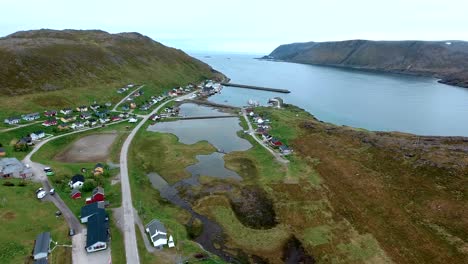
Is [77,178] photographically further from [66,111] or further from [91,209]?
[66,111]

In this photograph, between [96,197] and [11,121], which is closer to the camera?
[96,197]

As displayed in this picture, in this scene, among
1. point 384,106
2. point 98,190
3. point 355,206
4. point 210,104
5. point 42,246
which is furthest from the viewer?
point 384,106

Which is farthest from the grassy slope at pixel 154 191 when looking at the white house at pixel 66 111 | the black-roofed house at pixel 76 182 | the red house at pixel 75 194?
the white house at pixel 66 111

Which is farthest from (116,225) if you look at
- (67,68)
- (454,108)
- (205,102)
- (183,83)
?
(454,108)

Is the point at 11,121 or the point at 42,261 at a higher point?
the point at 11,121

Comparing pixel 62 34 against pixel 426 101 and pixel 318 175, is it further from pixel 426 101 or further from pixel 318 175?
pixel 426 101

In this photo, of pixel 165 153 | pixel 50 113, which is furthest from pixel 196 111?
pixel 50 113

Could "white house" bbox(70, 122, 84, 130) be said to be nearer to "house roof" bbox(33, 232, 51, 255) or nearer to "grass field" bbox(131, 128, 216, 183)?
"grass field" bbox(131, 128, 216, 183)
